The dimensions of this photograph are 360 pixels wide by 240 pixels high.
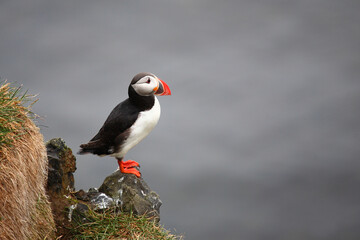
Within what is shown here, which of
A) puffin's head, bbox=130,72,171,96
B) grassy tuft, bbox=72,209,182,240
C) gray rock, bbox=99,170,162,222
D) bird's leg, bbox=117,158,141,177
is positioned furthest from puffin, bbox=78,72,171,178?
grassy tuft, bbox=72,209,182,240

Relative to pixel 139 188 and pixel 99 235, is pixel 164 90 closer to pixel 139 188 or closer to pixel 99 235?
pixel 139 188

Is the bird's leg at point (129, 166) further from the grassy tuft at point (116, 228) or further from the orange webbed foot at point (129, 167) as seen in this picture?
the grassy tuft at point (116, 228)

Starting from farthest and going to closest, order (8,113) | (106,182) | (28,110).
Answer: (106,182), (28,110), (8,113)

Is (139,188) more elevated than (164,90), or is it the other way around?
(164,90)

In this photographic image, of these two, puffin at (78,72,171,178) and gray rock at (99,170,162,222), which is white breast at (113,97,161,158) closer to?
puffin at (78,72,171,178)

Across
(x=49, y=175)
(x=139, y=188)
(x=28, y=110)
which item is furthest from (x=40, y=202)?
(x=139, y=188)

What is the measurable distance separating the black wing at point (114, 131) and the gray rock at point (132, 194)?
0.52 m

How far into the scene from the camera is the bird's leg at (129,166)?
295 inches

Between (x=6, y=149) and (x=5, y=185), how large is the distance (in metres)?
0.40

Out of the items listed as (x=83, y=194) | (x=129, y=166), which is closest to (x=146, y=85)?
(x=129, y=166)

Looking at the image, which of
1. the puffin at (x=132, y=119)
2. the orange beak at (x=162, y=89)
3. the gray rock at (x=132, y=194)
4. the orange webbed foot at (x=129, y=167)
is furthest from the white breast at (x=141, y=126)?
the gray rock at (x=132, y=194)

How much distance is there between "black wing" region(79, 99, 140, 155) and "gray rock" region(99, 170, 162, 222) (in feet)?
1.70

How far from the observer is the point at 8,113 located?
5.93m

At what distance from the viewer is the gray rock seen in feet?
23.9
